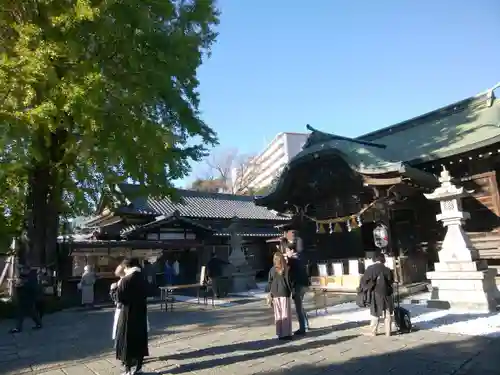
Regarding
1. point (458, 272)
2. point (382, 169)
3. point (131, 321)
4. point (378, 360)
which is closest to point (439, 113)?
point (382, 169)

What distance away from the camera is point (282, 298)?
683cm

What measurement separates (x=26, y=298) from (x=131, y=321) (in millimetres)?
6250

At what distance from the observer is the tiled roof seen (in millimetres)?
22712

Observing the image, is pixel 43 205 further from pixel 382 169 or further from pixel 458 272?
pixel 458 272

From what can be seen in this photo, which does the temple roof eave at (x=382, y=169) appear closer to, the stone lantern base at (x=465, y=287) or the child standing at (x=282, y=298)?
the stone lantern base at (x=465, y=287)

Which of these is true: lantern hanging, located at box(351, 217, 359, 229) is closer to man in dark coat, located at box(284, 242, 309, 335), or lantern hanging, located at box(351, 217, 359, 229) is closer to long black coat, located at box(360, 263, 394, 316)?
man in dark coat, located at box(284, 242, 309, 335)

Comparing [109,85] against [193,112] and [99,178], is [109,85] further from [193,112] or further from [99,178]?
[99,178]

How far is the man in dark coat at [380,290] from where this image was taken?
21.2ft

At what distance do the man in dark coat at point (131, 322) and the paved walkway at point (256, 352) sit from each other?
47cm

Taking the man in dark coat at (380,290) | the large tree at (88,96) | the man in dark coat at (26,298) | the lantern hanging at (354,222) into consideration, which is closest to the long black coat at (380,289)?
the man in dark coat at (380,290)

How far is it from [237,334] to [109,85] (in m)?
7.23

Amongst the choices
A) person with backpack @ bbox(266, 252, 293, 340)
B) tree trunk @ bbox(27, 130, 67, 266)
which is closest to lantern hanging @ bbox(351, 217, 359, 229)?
person with backpack @ bbox(266, 252, 293, 340)

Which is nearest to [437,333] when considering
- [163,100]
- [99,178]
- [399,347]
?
[399,347]

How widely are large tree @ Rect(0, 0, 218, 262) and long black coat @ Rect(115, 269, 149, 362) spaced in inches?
207
